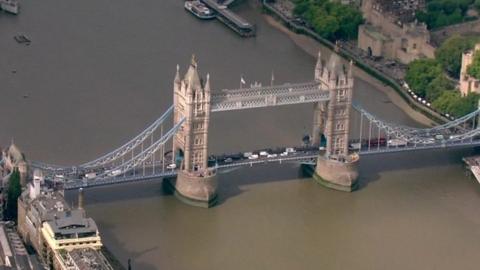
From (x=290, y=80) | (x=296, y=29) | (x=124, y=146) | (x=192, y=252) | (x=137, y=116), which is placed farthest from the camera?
(x=296, y=29)

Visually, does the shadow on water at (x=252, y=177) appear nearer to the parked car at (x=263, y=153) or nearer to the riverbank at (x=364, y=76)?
the parked car at (x=263, y=153)

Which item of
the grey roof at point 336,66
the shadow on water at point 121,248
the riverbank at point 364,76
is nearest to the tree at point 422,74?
the riverbank at point 364,76

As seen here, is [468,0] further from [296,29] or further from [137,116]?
[137,116]

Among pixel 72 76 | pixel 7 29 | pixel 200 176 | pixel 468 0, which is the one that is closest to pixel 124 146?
pixel 200 176

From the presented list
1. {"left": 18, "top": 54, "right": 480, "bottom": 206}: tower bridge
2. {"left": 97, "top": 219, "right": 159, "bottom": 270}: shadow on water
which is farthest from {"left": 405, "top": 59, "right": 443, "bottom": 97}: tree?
{"left": 97, "top": 219, "right": 159, "bottom": 270}: shadow on water

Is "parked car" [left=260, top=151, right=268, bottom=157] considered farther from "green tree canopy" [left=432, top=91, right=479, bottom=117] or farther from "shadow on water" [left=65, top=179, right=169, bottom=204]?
"green tree canopy" [left=432, top=91, right=479, bottom=117]

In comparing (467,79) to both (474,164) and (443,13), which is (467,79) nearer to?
(474,164)

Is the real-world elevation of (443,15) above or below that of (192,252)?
above

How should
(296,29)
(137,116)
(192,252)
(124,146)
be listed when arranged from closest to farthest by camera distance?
(192,252) < (124,146) < (137,116) < (296,29)
